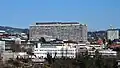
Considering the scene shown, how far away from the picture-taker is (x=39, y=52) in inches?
1639

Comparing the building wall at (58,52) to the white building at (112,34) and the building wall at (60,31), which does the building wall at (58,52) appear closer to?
the building wall at (60,31)

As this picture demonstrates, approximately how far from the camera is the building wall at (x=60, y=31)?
2591 inches

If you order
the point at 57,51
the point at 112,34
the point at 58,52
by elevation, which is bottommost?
the point at 58,52

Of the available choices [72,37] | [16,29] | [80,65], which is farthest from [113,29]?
[80,65]

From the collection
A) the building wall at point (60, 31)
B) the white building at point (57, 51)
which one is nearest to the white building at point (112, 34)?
the building wall at point (60, 31)

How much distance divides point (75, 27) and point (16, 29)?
49.4 meters

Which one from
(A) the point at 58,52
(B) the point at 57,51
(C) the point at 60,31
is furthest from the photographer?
(C) the point at 60,31

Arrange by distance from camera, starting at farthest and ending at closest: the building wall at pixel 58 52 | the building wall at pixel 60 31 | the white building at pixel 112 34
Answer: the white building at pixel 112 34, the building wall at pixel 60 31, the building wall at pixel 58 52

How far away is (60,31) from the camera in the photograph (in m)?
67.0

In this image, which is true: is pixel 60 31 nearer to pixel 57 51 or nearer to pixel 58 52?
pixel 57 51

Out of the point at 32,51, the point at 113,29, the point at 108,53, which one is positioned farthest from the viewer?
the point at 113,29

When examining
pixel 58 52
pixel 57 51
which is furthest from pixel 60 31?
pixel 58 52

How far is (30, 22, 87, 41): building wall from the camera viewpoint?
6581 cm

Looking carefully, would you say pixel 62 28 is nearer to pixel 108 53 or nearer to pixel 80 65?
pixel 108 53
